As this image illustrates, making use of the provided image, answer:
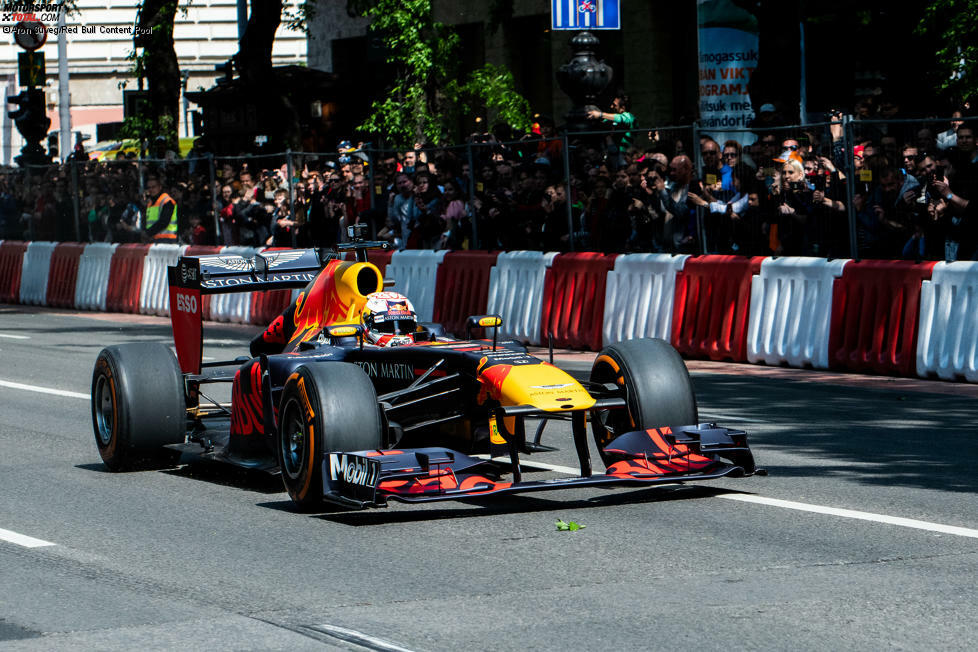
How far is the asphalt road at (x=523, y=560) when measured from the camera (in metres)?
6.28

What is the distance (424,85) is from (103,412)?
17421 millimetres

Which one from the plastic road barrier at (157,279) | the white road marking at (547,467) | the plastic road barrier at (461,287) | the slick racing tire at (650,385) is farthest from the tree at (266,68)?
the slick racing tire at (650,385)

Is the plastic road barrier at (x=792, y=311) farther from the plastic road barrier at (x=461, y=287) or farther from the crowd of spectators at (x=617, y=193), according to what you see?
the plastic road barrier at (x=461, y=287)

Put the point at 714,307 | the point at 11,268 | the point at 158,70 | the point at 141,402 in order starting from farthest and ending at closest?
1. the point at 158,70
2. the point at 11,268
3. the point at 714,307
4. the point at 141,402

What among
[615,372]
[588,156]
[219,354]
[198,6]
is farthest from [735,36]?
[198,6]

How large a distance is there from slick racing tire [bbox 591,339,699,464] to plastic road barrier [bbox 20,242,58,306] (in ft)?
65.9

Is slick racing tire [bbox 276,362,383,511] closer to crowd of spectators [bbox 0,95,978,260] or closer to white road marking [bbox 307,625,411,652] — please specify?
white road marking [bbox 307,625,411,652]

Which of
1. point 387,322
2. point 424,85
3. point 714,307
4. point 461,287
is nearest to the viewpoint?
point 387,322

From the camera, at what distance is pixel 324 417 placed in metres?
8.41

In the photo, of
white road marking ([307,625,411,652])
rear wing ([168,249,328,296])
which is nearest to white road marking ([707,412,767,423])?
rear wing ([168,249,328,296])

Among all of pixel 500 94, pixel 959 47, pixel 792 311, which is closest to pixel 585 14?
pixel 959 47

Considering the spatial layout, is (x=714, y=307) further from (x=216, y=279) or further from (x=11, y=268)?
(x=11, y=268)

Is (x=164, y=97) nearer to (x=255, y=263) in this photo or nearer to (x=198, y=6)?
(x=198, y=6)

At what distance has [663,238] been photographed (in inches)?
672
